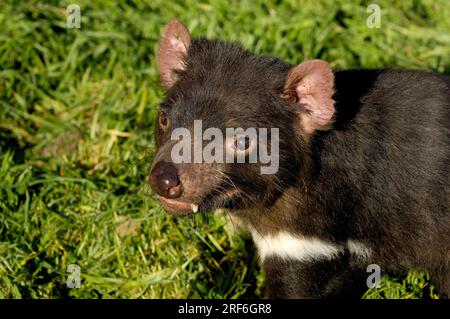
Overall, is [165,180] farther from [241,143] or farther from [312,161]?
[312,161]

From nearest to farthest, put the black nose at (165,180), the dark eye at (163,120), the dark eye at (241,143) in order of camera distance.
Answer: the black nose at (165,180)
the dark eye at (241,143)
the dark eye at (163,120)

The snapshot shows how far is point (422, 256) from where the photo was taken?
4074 millimetres

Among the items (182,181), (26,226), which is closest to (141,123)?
(26,226)

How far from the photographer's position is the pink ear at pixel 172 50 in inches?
157

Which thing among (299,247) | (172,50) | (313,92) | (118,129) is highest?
(172,50)

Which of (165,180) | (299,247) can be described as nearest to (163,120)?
(165,180)

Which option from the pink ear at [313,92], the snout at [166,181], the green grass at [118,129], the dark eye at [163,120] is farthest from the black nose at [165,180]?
the green grass at [118,129]

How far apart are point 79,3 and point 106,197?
5.95 ft

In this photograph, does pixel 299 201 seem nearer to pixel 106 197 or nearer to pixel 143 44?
pixel 106 197

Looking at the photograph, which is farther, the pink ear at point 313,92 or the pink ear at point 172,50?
the pink ear at point 172,50

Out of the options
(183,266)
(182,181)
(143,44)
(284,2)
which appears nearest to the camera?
(182,181)

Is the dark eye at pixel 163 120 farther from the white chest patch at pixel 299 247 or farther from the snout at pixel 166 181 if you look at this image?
the white chest patch at pixel 299 247

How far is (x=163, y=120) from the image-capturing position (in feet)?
12.2

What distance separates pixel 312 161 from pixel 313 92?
347mm
